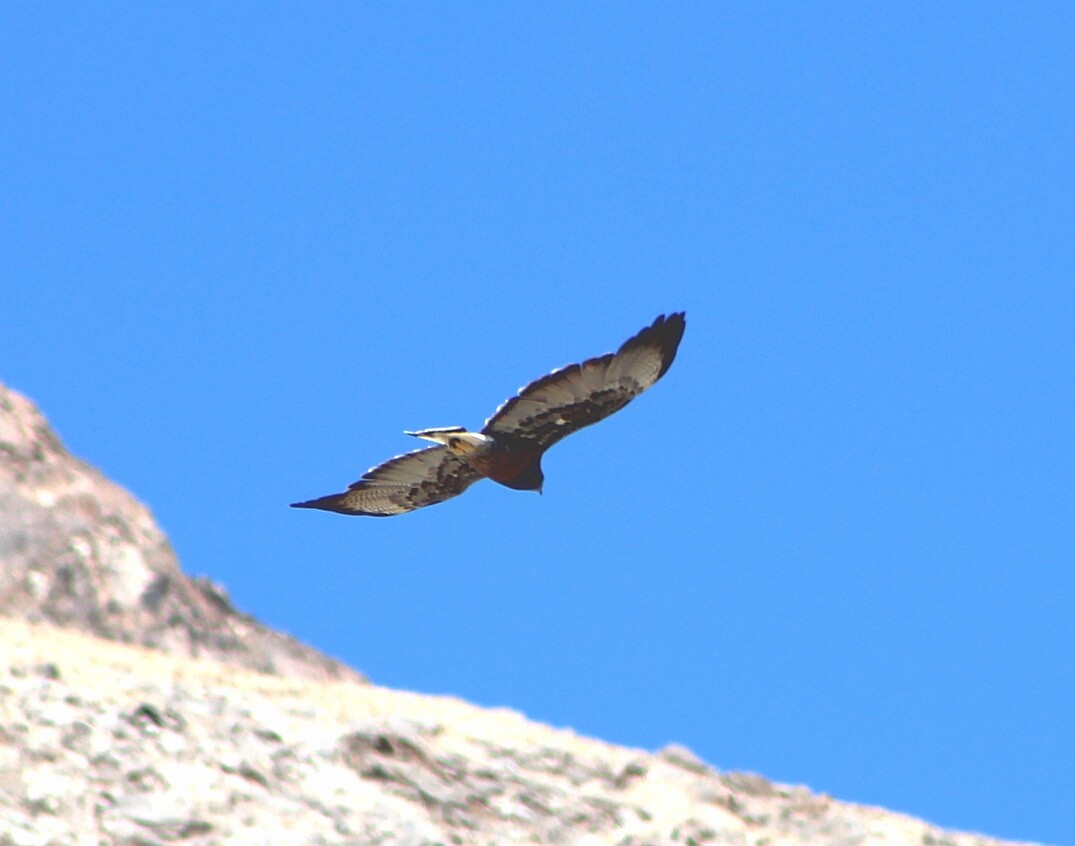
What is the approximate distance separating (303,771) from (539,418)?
5.78 metres

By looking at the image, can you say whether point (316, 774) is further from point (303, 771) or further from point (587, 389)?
point (587, 389)

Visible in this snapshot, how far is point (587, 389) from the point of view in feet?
57.4

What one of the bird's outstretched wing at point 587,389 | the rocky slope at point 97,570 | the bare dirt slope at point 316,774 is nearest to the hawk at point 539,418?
the bird's outstretched wing at point 587,389

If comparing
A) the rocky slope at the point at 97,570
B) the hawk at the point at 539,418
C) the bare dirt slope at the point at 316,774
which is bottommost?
the bare dirt slope at the point at 316,774

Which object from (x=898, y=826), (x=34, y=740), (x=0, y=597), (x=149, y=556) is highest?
(x=149, y=556)

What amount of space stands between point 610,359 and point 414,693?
978cm

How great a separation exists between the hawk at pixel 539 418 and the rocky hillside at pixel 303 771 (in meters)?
3.38

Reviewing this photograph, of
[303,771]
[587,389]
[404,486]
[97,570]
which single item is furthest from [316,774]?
[97,570]

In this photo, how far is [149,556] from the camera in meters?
29.6

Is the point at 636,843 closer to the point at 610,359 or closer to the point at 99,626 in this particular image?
the point at 610,359

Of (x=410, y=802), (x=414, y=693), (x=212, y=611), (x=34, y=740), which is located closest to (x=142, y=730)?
(x=34, y=740)

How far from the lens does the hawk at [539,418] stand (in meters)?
17.2

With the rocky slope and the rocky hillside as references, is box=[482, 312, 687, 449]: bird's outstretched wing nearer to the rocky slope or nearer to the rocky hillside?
the rocky hillside

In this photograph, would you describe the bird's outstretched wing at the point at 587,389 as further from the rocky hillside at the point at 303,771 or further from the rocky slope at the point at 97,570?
the rocky slope at the point at 97,570
